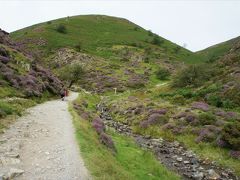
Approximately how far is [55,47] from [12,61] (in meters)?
70.4

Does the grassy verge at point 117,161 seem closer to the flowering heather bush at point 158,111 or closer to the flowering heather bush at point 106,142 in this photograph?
the flowering heather bush at point 106,142

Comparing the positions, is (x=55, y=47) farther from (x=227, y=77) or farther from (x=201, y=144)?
(x=201, y=144)

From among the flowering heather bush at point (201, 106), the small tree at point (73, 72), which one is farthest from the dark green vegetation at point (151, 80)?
the small tree at point (73, 72)

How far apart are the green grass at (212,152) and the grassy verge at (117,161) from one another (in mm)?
5596

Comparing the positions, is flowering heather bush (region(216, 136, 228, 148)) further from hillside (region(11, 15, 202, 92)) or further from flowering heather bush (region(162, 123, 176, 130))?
hillside (region(11, 15, 202, 92))

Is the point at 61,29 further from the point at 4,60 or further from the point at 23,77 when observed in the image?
the point at 23,77

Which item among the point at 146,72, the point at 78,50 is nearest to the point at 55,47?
the point at 78,50

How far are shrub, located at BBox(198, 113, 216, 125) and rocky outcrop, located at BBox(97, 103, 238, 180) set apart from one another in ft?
15.3

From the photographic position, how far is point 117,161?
22062mm

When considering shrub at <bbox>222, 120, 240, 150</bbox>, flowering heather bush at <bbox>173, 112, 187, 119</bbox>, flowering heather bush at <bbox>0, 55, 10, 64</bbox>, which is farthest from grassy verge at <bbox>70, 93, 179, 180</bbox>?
flowering heather bush at <bbox>0, 55, 10, 64</bbox>

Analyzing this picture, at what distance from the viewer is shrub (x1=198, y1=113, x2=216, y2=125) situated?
118ft

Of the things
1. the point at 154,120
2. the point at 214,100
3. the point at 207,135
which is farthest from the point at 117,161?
the point at 214,100

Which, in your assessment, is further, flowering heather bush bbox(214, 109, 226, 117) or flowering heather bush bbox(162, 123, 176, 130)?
flowering heather bush bbox(214, 109, 226, 117)

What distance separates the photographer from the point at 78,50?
11725 cm
